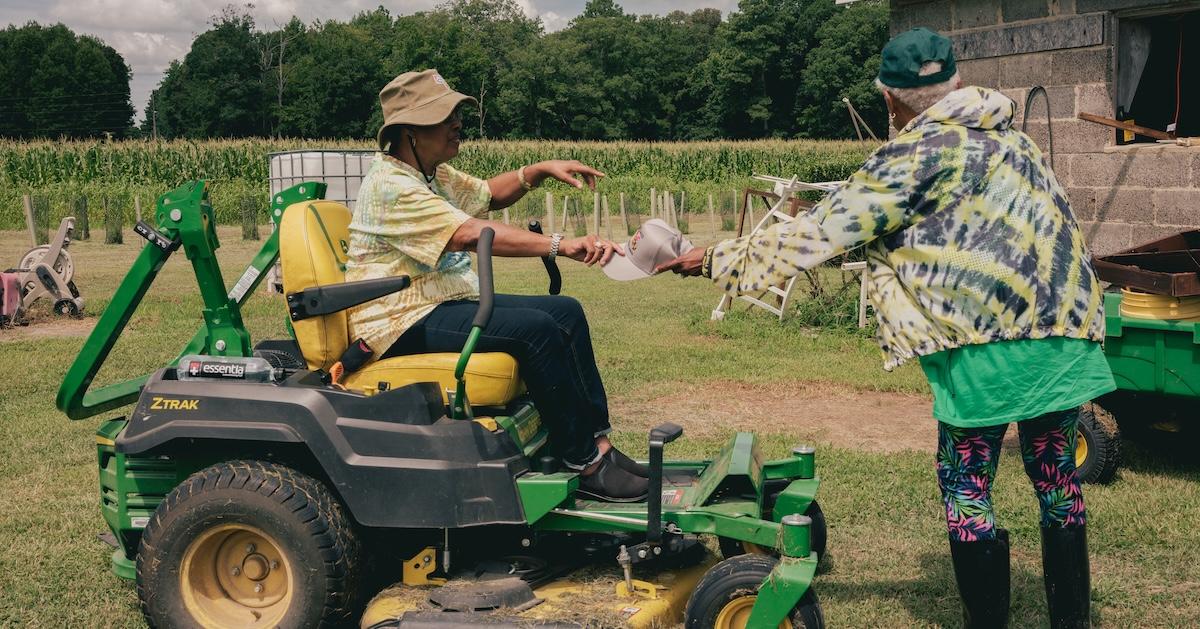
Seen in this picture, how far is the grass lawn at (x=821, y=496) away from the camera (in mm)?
4445

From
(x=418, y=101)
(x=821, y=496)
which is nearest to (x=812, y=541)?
(x=821, y=496)

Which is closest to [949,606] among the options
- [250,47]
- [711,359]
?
[711,359]

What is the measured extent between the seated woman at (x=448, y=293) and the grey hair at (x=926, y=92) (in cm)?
111

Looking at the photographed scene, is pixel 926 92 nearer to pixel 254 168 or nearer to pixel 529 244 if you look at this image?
pixel 529 244

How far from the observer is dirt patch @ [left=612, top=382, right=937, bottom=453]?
23.1ft

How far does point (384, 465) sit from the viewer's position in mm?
3889

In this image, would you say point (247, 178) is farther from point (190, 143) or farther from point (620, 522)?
point (620, 522)

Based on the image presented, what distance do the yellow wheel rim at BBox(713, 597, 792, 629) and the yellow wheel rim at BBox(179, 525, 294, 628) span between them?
4.80ft

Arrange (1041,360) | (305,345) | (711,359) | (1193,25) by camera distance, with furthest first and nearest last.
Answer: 1. (711,359)
2. (1193,25)
3. (305,345)
4. (1041,360)

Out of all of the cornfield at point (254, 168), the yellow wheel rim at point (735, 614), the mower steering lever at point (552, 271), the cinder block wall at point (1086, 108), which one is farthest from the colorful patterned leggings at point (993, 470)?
the cornfield at point (254, 168)

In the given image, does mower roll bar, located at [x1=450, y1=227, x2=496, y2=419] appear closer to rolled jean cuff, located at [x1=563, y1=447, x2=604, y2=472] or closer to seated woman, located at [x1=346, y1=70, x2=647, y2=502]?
seated woman, located at [x1=346, y1=70, x2=647, y2=502]

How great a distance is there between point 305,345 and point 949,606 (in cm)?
260

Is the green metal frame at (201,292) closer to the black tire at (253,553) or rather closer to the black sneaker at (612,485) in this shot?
the black tire at (253,553)

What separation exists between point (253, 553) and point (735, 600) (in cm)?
168
